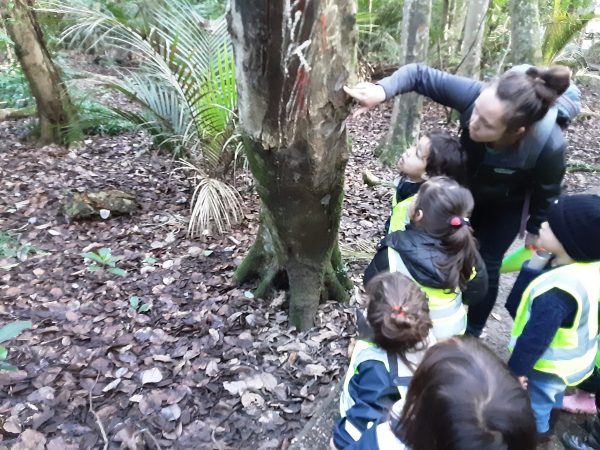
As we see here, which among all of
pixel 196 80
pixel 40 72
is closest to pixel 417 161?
pixel 196 80

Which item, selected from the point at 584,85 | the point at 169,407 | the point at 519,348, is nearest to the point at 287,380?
the point at 169,407

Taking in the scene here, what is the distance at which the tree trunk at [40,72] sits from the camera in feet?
17.5

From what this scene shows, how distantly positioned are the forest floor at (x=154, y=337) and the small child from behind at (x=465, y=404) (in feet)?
4.40

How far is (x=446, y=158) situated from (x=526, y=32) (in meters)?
6.37

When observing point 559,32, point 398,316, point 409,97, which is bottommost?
point 398,316

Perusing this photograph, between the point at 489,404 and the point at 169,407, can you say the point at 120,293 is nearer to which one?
the point at 169,407

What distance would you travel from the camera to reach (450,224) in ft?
6.10

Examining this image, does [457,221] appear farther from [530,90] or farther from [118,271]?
[118,271]

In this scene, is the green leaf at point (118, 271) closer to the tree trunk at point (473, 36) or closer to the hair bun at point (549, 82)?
the hair bun at point (549, 82)

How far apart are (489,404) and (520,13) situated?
25.8 feet

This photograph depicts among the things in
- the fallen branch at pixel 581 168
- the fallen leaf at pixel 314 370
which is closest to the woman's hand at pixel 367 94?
the fallen leaf at pixel 314 370

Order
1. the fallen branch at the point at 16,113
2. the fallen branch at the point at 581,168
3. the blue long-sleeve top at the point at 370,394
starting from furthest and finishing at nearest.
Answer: the fallen branch at the point at 16,113 → the fallen branch at the point at 581,168 → the blue long-sleeve top at the point at 370,394

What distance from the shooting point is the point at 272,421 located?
2312 mm

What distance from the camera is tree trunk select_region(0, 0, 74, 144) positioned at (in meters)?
5.32
